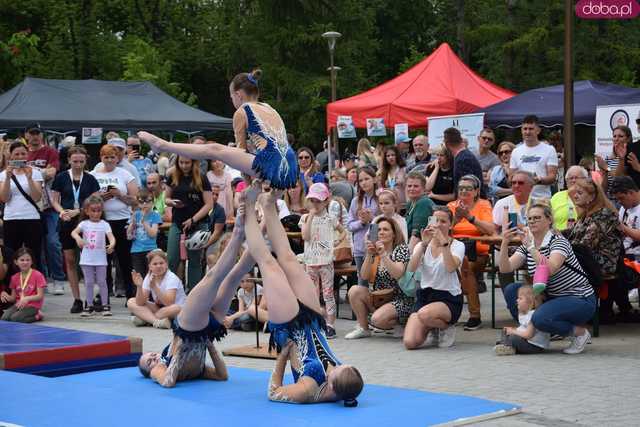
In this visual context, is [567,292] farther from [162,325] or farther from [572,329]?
[162,325]

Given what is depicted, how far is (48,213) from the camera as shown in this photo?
14086 millimetres

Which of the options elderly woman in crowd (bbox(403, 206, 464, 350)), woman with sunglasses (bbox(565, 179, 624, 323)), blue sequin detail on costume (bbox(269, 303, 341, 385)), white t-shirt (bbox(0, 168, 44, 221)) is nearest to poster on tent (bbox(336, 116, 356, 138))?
white t-shirt (bbox(0, 168, 44, 221))

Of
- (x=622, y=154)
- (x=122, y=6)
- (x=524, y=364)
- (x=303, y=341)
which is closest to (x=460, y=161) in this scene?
(x=622, y=154)

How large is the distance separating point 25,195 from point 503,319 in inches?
232

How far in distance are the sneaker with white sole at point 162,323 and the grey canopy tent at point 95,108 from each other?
33.2 ft

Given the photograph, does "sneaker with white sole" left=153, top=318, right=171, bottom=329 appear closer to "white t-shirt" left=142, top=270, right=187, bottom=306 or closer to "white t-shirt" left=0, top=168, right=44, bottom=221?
"white t-shirt" left=142, top=270, right=187, bottom=306

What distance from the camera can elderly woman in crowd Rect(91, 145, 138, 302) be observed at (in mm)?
12562

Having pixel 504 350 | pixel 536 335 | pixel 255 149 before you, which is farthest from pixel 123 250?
pixel 255 149

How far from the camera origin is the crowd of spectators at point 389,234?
9234 mm

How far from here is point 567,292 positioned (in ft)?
29.0

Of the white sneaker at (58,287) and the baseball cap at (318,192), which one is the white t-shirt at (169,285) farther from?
the white sneaker at (58,287)

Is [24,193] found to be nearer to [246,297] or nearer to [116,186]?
[116,186]

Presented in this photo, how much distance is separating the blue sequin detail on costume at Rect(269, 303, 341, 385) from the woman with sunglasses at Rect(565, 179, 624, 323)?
12.3 feet

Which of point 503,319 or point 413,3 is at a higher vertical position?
point 413,3
